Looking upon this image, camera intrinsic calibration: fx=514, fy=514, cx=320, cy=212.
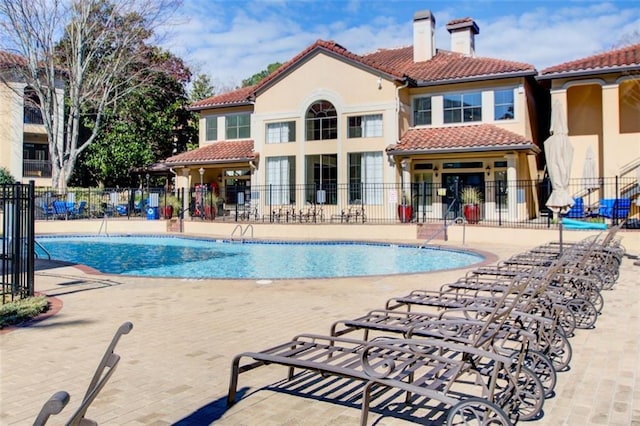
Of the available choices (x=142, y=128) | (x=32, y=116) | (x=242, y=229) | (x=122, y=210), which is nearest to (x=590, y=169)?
(x=242, y=229)

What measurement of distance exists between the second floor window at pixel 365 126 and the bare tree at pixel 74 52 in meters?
12.4

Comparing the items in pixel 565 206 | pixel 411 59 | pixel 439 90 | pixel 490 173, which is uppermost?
pixel 411 59

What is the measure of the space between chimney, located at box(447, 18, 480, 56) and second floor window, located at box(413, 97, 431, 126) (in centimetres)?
558

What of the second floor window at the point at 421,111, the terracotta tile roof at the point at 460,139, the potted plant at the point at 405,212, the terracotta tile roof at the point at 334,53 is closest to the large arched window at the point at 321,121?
the terracotta tile roof at the point at 334,53

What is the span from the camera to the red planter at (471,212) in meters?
20.4

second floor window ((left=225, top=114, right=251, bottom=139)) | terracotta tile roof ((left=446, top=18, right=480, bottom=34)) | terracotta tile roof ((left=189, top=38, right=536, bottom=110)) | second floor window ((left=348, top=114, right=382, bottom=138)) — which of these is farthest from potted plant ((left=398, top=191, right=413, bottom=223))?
terracotta tile roof ((left=446, top=18, right=480, bottom=34))

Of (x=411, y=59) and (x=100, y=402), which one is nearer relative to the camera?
(x=100, y=402)

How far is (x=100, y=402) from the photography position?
4.02 metres

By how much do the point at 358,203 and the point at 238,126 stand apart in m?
9.61

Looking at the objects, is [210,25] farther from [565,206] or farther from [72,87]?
[565,206]

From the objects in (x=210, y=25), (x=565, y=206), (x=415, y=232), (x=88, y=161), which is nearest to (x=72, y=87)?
(x=88, y=161)

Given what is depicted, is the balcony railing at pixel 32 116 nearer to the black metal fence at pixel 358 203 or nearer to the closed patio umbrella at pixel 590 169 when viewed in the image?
the black metal fence at pixel 358 203

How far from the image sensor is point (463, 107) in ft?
80.2

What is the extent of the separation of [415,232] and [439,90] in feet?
27.5
